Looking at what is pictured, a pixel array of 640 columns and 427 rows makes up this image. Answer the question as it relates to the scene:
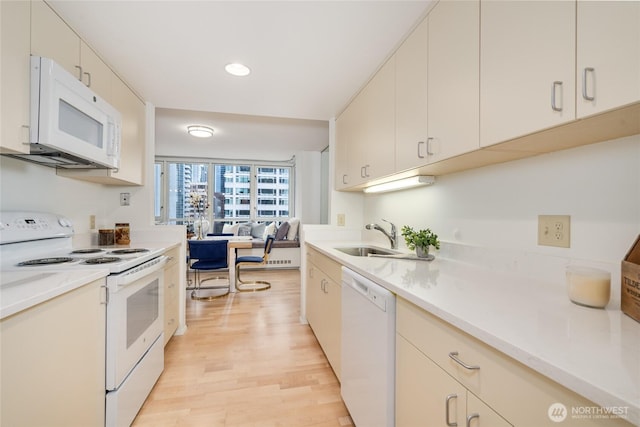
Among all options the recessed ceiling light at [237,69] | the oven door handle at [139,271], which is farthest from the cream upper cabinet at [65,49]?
the oven door handle at [139,271]

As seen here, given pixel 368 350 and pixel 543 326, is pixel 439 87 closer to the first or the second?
pixel 543 326

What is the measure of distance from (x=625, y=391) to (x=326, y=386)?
1682 mm

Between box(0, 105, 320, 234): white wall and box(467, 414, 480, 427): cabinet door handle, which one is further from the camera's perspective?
box(0, 105, 320, 234): white wall

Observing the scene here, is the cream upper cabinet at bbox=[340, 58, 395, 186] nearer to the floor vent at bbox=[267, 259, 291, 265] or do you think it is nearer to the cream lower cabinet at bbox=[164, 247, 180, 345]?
the cream lower cabinet at bbox=[164, 247, 180, 345]

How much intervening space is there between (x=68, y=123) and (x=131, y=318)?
1062 millimetres

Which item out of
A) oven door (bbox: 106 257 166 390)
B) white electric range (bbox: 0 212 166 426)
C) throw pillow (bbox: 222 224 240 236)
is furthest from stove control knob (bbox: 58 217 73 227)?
throw pillow (bbox: 222 224 240 236)

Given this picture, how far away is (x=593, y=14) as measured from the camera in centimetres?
67

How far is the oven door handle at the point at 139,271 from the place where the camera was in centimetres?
133

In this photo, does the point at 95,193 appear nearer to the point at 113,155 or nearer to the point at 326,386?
the point at 113,155

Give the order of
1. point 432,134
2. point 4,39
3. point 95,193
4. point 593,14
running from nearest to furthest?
point 593,14 < point 4,39 < point 432,134 < point 95,193

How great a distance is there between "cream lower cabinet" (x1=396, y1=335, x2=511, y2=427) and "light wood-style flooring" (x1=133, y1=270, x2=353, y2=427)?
0.71 meters

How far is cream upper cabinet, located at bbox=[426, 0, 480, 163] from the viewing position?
1.04 m

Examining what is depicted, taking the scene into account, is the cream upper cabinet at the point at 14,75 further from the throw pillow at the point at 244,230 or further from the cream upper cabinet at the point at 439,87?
the throw pillow at the point at 244,230

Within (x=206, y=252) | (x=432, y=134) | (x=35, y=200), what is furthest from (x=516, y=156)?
(x=206, y=252)
